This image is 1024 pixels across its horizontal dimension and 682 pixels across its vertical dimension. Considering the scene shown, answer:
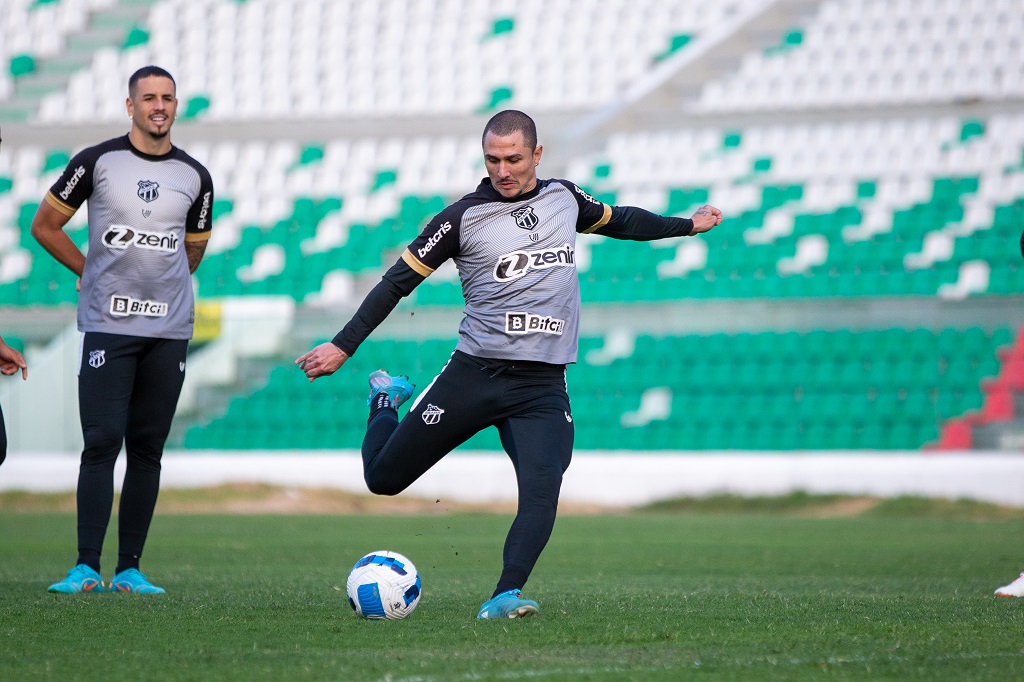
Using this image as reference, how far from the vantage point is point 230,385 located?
49.2 feet

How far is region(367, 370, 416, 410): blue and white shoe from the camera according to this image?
5633 mm

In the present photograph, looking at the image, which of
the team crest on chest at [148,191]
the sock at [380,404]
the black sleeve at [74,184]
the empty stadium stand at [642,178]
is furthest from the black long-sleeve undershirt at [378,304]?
the empty stadium stand at [642,178]

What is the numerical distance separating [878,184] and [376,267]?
680 cm

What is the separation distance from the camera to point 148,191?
5.89 meters

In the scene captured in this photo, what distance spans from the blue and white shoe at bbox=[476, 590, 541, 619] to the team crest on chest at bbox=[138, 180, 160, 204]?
241 centimetres

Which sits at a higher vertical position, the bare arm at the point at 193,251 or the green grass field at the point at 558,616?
the bare arm at the point at 193,251

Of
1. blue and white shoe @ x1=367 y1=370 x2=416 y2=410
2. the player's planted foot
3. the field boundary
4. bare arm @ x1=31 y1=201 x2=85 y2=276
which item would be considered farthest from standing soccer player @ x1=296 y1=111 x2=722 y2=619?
the field boundary

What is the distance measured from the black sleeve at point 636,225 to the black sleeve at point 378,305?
0.84 m

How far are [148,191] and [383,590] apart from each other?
220cm

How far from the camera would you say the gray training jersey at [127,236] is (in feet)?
19.1

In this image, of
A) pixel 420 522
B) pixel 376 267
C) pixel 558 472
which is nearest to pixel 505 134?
pixel 558 472

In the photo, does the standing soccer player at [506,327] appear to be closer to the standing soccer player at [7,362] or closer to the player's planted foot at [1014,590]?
the standing soccer player at [7,362]

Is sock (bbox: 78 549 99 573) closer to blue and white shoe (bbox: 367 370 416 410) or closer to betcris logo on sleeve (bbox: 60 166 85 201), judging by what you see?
blue and white shoe (bbox: 367 370 416 410)

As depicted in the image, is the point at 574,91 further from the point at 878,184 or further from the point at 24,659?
the point at 24,659
